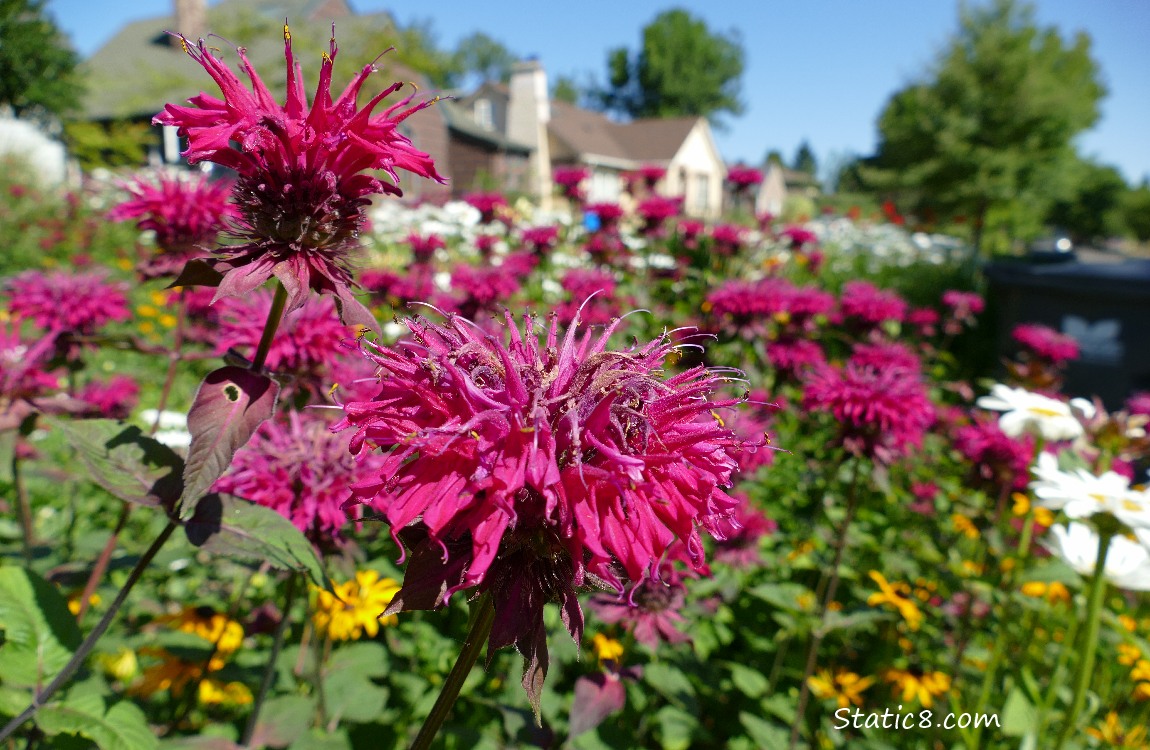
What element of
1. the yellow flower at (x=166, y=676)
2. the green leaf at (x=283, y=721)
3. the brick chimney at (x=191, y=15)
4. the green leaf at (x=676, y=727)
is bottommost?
the green leaf at (x=676, y=727)

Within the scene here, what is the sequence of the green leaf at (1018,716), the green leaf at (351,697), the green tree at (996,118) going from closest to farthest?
the green leaf at (351,697)
the green leaf at (1018,716)
the green tree at (996,118)

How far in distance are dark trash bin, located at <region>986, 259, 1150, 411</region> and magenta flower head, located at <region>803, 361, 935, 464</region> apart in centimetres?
512

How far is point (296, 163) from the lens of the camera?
1.12m

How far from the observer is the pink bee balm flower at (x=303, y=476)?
155 cm

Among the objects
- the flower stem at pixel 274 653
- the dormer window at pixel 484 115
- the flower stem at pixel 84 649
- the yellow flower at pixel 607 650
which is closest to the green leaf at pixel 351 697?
the flower stem at pixel 274 653

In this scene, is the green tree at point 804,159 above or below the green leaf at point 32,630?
above

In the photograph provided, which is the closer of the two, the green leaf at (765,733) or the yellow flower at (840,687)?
the green leaf at (765,733)

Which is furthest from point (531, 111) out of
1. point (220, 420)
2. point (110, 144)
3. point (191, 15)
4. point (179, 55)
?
point (220, 420)

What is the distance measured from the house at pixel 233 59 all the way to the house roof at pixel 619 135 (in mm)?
8413

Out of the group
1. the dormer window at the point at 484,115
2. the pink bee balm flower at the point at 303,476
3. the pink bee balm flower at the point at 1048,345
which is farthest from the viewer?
the dormer window at the point at 484,115

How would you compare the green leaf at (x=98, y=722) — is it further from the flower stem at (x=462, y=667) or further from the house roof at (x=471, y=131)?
the house roof at (x=471, y=131)

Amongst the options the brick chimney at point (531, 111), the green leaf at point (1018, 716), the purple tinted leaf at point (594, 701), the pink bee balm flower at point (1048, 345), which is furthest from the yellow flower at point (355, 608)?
the brick chimney at point (531, 111)

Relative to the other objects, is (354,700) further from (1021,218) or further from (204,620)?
(1021,218)

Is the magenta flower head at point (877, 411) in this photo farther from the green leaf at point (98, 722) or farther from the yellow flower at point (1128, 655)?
the green leaf at point (98, 722)
